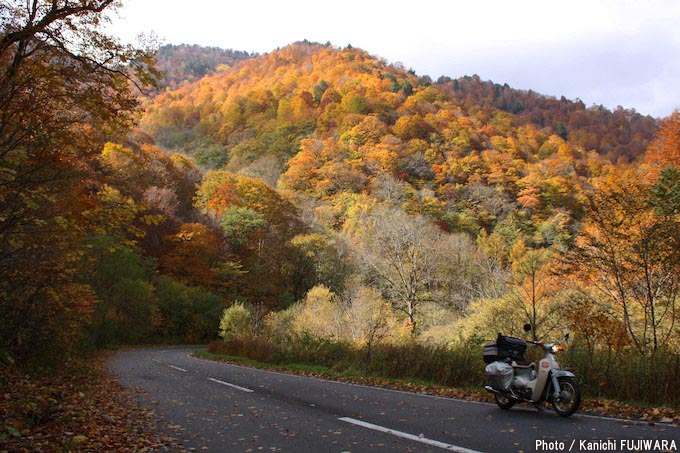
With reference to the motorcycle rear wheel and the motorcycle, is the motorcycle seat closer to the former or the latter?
the motorcycle

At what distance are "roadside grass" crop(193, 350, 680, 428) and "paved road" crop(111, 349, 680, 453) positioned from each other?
66 cm

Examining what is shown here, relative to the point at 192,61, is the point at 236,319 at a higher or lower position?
lower

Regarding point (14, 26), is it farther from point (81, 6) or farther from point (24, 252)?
point (24, 252)

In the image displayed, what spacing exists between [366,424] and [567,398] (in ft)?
9.61

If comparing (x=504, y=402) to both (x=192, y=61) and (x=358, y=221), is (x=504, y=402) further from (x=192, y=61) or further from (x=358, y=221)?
(x=192, y=61)

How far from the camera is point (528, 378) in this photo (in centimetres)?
712

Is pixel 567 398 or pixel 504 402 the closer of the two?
pixel 567 398

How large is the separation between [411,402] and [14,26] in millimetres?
8647

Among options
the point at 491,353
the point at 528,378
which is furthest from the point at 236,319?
A: the point at 528,378

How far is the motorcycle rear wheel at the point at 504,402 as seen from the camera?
724 cm

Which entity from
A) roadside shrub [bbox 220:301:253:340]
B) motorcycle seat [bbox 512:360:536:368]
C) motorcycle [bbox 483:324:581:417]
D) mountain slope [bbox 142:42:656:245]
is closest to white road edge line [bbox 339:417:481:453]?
motorcycle [bbox 483:324:581:417]

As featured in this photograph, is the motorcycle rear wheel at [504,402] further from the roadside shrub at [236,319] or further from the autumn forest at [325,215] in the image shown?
the roadside shrub at [236,319]

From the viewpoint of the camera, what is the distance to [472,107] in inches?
3880

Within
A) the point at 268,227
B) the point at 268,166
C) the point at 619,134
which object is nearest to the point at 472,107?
the point at 619,134
